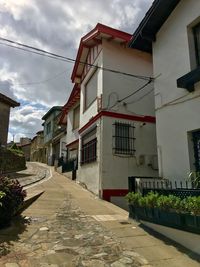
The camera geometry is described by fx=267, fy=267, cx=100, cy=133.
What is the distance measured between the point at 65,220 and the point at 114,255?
2.67 metres

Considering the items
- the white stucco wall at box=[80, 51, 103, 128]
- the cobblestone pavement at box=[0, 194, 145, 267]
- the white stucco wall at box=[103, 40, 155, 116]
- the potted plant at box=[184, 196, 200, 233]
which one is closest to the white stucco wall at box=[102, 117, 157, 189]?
the white stucco wall at box=[103, 40, 155, 116]

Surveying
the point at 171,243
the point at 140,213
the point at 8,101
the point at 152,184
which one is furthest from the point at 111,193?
the point at 8,101

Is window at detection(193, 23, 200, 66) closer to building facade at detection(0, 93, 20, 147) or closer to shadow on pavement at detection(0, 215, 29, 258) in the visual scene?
shadow on pavement at detection(0, 215, 29, 258)

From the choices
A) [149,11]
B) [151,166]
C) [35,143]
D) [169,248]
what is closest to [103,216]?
[169,248]

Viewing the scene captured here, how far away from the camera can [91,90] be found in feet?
49.8

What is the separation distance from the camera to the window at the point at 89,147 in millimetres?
13316

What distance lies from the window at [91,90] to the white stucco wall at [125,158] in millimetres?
2683

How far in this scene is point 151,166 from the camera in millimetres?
12836

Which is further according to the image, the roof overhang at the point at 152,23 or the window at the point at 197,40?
the roof overhang at the point at 152,23

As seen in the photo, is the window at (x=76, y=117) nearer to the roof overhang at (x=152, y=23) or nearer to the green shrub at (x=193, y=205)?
the roof overhang at (x=152, y=23)

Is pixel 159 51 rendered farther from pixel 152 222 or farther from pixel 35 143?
pixel 35 143

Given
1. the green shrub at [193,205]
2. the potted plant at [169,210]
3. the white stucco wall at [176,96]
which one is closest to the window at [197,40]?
the white stucco wall at [176,96]

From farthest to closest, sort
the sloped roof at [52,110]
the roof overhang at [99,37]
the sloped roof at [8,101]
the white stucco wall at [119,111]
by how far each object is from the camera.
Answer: the sloped roof at [52,110], the sloped roof at [8,101], the roof overhang at [99,37], the white stucco wall at [119,111]

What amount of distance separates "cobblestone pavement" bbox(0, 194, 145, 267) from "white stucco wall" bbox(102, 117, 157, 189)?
487 centimetres
